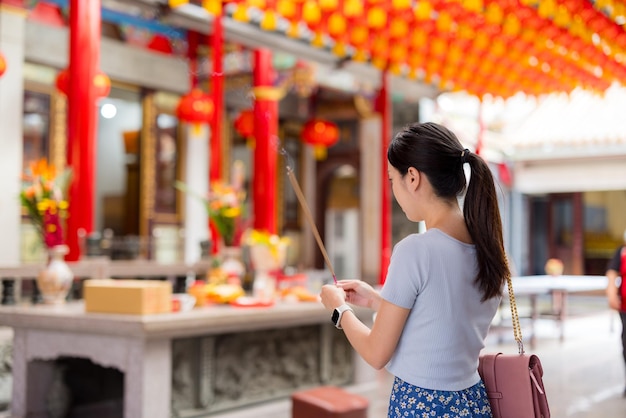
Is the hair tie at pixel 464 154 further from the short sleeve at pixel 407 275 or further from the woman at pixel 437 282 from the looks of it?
the short sleeve at pixel 407 275

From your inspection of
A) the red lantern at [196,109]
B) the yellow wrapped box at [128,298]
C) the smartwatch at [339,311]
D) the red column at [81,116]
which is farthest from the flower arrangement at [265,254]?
the red lantern at [196,109]

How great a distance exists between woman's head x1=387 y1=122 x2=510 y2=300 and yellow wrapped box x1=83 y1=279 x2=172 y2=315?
2.20 meters

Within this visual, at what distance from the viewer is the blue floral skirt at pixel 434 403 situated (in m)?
1.51

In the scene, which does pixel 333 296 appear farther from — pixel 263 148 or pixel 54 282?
pixel 263 148

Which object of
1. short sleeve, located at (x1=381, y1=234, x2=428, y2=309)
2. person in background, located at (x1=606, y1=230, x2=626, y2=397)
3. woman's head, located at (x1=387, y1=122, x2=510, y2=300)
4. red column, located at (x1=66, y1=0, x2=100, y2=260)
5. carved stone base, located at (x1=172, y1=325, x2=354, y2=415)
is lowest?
carved stone base, located at (x1=172, y1=325, x2=354, y2=415)

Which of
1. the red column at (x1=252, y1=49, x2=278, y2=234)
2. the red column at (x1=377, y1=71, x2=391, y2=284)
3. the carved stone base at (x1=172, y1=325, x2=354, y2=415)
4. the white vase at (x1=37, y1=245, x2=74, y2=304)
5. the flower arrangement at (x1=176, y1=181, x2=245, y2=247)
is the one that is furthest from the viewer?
the red column at (x1=377, y1=71, x2=391, y2=284)

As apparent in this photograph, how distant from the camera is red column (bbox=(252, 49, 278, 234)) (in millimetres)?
7629

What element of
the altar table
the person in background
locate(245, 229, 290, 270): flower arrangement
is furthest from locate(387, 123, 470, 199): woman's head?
the person in background

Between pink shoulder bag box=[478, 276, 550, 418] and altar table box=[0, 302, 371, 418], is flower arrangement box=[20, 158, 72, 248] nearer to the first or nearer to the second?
altar table box=[0, 302, 371, 418]

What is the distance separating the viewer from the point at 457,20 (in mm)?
5824

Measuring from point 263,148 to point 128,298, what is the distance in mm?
4344

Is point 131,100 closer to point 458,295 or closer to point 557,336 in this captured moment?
point 557,336

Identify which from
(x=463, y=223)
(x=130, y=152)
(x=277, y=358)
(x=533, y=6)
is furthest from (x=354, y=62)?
(x=463, y=223)

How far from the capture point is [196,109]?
7367 millimetres
